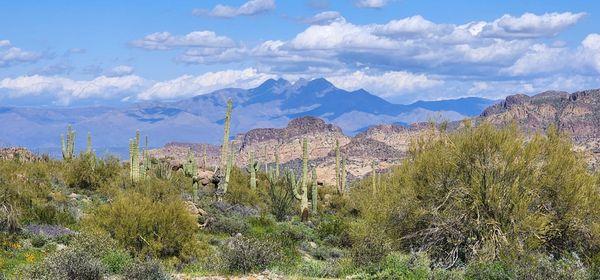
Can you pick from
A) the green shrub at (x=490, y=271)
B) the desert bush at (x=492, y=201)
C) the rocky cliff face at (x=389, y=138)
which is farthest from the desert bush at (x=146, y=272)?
the rocky cliff face at (x=389, y=138)

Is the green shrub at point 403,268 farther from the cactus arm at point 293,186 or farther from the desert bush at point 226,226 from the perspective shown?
the cactus arm at point 293,186

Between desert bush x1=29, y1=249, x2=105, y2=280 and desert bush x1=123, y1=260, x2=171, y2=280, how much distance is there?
621 millimetres

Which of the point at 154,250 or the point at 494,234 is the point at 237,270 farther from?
the point at 494,234

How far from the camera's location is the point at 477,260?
56.7 feet

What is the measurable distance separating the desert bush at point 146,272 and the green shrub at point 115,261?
1448mm

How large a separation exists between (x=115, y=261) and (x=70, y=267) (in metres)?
2.34

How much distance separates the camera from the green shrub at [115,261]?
15602 mm

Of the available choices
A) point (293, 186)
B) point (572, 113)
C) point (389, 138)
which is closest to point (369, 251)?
point (293, 186)

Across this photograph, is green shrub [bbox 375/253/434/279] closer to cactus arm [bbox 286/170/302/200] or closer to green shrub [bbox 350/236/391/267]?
green shrub [bbox 350/236/391/267]

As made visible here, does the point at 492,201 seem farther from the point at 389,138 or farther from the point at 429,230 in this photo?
the point at 389,138

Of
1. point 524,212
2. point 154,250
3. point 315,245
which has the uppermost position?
point 524,212

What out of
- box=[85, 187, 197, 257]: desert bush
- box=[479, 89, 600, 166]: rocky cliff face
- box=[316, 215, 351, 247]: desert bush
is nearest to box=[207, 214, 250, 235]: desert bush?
box=[316, 215, 351, 247]: desert bush

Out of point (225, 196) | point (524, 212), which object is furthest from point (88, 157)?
point (524, 212)

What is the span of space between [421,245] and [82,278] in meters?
8.91
